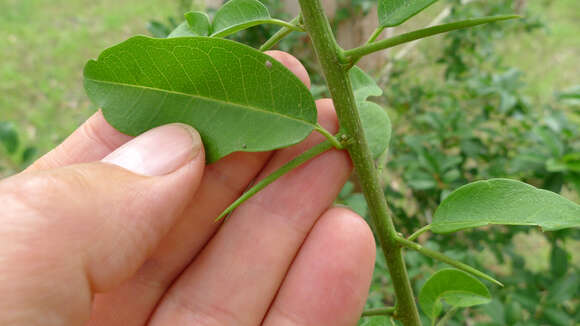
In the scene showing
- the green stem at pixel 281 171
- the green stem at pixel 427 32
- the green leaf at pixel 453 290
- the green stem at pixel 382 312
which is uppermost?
the green stem at pixel 427 32

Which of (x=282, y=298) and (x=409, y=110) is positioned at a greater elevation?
(x=409, y=110)

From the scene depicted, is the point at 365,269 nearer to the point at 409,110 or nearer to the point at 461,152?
the point at 461,152

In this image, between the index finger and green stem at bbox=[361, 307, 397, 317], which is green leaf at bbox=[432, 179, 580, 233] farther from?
the index finger

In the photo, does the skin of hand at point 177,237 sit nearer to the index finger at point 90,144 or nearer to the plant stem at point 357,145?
the index finger at point 90,144

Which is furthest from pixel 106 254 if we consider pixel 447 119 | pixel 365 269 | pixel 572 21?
pixel 572 21

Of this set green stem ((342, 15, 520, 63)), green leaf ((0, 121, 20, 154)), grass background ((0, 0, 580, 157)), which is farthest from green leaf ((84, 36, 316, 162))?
grass background ((0, 0, 580, 157))

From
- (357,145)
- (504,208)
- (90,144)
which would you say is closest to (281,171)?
(357,145)

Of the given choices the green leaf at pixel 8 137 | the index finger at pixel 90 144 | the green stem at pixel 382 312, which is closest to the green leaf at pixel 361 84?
the green stem at pixel 382 312
